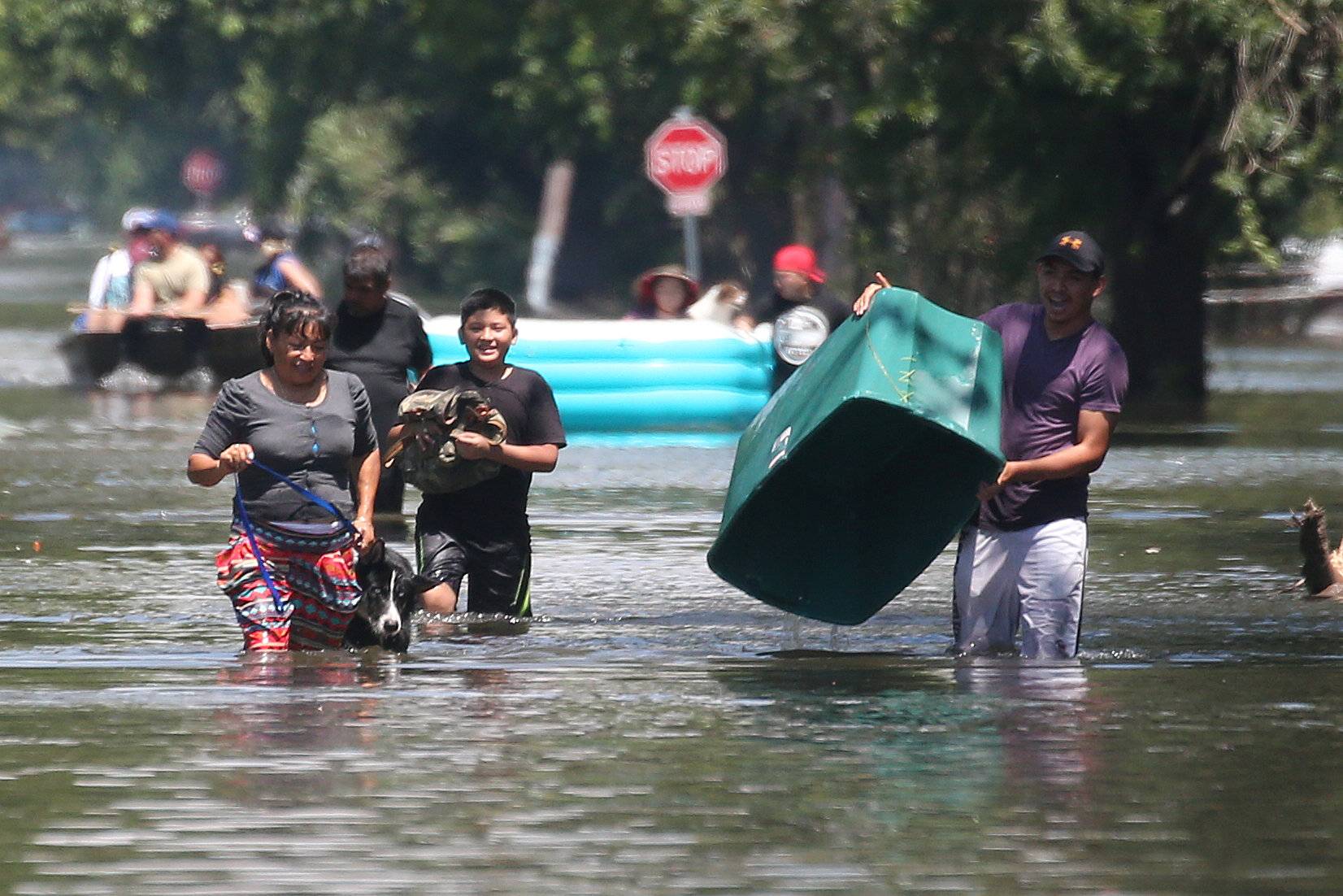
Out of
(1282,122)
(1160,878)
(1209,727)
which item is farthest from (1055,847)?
(1282,122)

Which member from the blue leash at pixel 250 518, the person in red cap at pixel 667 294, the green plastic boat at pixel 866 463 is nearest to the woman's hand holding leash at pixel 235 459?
the blue leash at pixel 250 518

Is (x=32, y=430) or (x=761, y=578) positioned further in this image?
(x=32, y=430)

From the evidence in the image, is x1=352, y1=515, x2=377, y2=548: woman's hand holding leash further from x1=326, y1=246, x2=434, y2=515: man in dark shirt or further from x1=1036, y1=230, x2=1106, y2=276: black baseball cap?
x1=326, y1=246, x2=434, y2=515: man in dark shirt

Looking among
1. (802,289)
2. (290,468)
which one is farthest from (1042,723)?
(802,289)

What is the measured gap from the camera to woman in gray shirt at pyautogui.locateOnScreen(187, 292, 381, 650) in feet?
30.0

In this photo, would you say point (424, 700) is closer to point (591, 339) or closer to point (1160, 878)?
→ point (1160, 878)

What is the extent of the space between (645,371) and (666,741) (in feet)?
43.7

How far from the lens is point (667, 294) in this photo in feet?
74.2

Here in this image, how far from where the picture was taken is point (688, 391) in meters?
21.6

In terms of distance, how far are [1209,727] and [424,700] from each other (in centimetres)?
240

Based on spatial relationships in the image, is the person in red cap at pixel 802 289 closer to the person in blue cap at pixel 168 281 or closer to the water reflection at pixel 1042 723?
the water reflection at pixel 1042 723

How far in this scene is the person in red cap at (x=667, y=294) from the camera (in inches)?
891

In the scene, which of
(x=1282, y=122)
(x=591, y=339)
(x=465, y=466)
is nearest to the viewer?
(x=465, y=466)

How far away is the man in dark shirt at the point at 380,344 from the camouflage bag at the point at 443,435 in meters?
2.41
